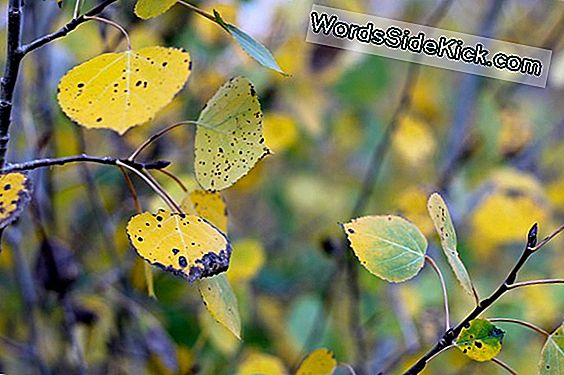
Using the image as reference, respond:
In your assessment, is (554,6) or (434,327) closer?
(434,327)

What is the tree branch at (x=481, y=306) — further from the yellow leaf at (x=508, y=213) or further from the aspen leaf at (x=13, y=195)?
the yellow leaf at (x=508, y=213)

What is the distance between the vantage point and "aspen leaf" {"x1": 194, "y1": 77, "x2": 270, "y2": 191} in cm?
50

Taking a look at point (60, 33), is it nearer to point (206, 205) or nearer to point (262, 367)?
point (206, 205)

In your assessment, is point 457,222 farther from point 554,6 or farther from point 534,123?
point 554,6

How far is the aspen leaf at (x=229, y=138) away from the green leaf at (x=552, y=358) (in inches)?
8.2

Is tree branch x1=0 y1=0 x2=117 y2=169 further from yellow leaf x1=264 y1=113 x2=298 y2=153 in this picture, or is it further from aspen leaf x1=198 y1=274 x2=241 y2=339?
yellow leaf x1=264 y1=113 x2=298 y2=153

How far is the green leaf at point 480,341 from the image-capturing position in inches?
18.5

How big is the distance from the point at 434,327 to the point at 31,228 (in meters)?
0.57

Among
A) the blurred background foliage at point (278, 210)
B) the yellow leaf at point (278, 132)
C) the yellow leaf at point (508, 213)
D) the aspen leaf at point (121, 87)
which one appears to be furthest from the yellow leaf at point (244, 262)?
the aspen leaf at point (121, 87)

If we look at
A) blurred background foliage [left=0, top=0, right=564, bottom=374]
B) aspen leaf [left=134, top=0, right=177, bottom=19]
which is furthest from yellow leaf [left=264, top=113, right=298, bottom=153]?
aspen leaf [left=134, top=0, right=177, bottom=19]

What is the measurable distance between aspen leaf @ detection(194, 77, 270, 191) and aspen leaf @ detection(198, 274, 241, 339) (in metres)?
0.06

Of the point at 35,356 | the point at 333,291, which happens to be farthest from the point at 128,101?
the point at 333,291

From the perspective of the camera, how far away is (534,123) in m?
1.65

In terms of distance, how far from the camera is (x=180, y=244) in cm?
46
